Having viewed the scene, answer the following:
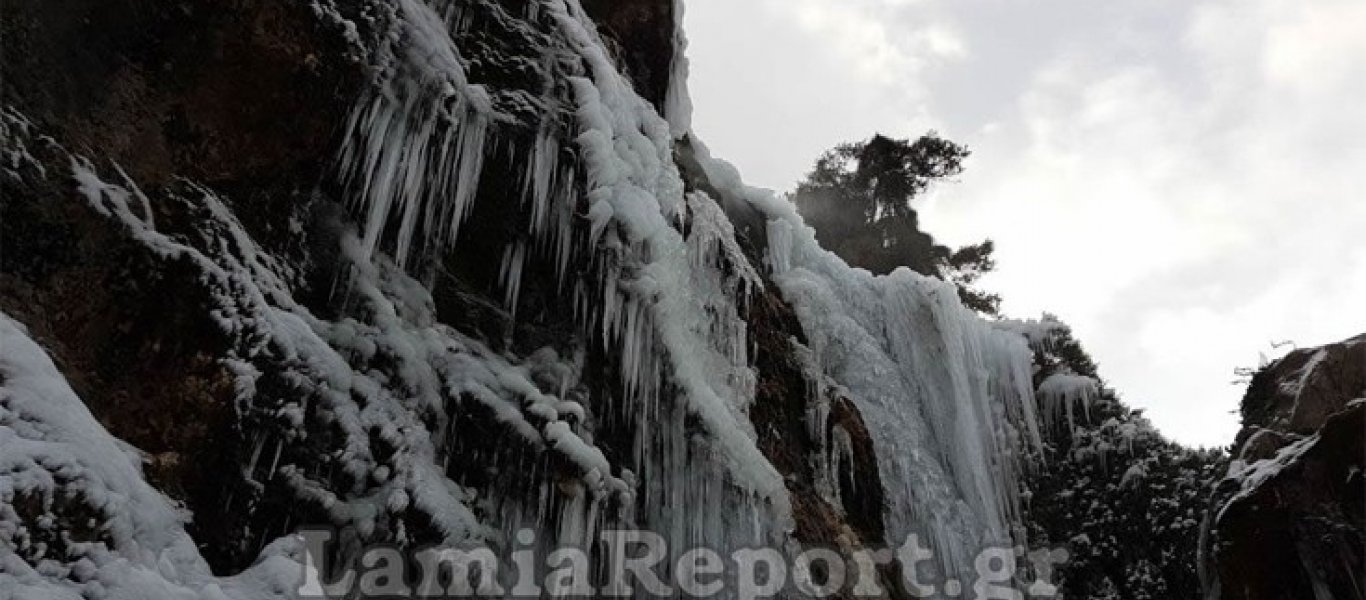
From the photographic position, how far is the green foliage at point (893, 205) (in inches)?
762

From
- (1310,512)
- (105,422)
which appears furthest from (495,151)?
(1310,512)

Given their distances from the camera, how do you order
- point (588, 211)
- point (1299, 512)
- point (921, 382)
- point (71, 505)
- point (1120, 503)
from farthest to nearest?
point (1120, 503), point (921, 382), point (1299, 512), point (588, 211), point (71, 505)

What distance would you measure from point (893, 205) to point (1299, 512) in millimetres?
11883

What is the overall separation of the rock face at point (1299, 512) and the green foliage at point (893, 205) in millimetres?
8869

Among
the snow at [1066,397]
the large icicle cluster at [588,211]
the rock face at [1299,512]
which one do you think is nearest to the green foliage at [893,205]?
the snow at [1066,397]

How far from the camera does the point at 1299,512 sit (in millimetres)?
8742

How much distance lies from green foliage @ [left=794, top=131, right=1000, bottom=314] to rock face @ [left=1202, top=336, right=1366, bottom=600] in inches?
349

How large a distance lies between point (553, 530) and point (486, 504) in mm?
469

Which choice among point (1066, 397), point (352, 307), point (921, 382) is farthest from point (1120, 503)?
point (352, 307)

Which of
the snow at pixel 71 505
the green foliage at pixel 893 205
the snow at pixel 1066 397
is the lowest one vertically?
the snow at pixel 71 505

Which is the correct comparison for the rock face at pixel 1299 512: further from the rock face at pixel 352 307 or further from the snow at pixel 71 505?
the snow at pixel 71 505

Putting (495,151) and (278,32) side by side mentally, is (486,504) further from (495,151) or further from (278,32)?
(278,32)

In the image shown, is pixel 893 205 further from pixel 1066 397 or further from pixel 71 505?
pixel 71 505

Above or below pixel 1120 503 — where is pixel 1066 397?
above
